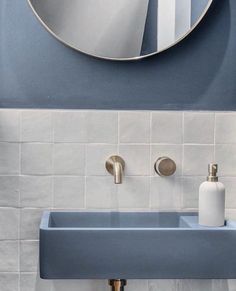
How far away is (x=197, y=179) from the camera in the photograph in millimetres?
1595

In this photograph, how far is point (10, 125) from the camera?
155cm

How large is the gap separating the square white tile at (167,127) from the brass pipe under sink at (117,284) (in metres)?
0.44

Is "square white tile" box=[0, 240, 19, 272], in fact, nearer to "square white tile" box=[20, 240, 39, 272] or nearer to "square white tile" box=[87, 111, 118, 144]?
"square white tile" box=[20, 240, 39, 272]

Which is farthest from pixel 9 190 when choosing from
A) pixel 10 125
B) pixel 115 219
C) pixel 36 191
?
pixel 115 219

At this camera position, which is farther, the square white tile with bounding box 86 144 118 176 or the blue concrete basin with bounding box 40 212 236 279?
the square white tile with bounding box 86 144 118 176

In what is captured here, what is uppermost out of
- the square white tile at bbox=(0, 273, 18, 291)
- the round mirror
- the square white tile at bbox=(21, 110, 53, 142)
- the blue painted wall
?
the round mirror

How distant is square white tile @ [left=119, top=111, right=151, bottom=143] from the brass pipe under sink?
16.6 inches

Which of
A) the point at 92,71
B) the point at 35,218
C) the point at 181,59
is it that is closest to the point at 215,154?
the point at 181,59

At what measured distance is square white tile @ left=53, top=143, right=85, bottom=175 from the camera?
1.56 meters

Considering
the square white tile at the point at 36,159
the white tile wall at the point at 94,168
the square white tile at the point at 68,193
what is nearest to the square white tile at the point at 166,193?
the white tile wall at the point at 94,168

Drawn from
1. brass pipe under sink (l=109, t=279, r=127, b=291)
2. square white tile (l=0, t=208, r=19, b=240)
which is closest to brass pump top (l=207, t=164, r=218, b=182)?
brass pipe under sink (l=109, t=279, r=127, b=291)

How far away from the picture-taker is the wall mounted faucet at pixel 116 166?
1434 mm

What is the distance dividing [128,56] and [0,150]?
49 cm

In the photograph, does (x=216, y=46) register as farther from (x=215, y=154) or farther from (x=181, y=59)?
(x=215, y=154)
